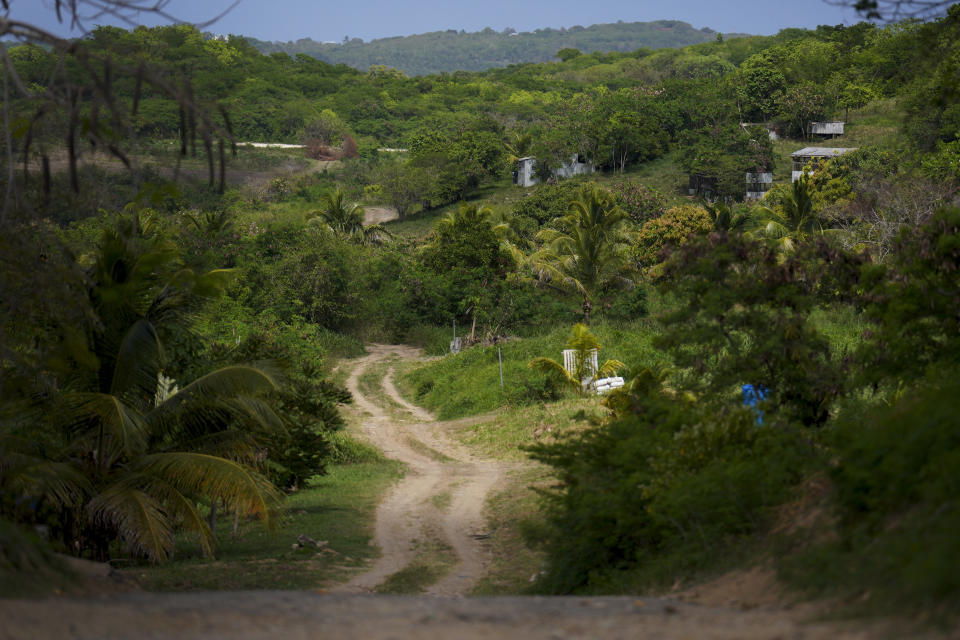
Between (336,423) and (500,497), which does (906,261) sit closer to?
(500,497)

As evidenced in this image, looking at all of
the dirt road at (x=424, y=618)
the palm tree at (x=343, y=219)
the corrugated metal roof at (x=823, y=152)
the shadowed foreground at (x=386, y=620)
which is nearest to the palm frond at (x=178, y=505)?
the dirt road at (x=424, y=618)

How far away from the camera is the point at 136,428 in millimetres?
10234

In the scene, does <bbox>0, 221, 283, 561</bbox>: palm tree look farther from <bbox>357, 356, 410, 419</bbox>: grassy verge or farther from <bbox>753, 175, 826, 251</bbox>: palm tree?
<bbox>753, 175, 826, 251</bbox>: palm tree

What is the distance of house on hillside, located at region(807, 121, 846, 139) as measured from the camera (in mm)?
61719

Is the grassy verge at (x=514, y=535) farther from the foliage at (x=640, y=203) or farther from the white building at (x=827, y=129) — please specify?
the white building at (x=827, y=129)

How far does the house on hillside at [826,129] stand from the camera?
2430 inches

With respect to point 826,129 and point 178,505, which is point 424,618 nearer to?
point 178,505

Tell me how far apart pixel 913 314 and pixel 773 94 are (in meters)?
59.7

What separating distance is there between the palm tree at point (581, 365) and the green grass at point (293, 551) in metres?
6.70

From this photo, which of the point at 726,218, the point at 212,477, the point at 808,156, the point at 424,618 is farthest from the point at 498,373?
the point at 808,156

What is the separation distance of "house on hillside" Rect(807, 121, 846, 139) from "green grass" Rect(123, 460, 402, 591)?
5262 cm

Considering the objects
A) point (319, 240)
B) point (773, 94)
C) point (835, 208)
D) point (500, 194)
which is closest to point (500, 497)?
point (319, 240)

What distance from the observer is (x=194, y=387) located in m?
11.1

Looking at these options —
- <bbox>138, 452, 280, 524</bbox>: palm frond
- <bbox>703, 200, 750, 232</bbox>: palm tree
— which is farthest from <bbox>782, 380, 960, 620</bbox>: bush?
<bbox>703, 200, 750, 232</bbox>: palm tree
